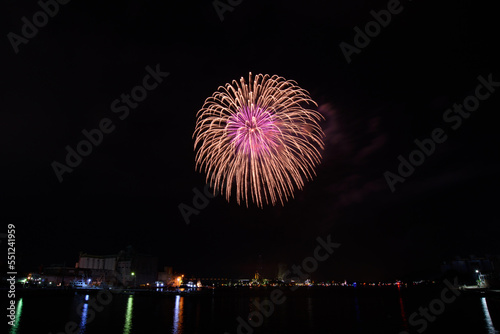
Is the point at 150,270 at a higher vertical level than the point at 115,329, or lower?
higher

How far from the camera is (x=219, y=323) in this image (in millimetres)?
50781

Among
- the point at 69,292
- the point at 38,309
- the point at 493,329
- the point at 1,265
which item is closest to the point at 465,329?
the point at 493,329

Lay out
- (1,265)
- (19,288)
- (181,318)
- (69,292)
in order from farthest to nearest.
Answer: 1. (1,265)
2. (69,292)
3. (19,288)
4. (181,318)

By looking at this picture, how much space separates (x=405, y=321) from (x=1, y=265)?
114 m

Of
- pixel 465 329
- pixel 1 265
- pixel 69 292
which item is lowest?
pixel 465 329

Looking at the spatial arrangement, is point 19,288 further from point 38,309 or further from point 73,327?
point 73,327

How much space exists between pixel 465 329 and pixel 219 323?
1327 inches

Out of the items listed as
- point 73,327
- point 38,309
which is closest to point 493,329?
point 73,327

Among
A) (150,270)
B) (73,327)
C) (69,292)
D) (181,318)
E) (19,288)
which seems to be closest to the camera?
(73,327)

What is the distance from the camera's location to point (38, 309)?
56.9 metres

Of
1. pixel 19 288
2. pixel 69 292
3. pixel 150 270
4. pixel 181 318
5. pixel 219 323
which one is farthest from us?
pixel 150 270

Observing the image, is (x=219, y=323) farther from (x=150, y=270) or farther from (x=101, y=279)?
(x=150, y=270)

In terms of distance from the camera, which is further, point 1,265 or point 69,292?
point 1,265

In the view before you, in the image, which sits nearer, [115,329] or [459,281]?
[115,329]
